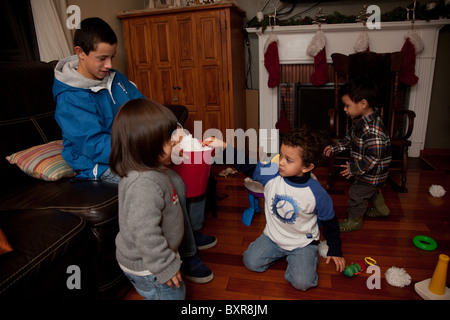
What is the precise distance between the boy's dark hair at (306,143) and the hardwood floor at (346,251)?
61cm

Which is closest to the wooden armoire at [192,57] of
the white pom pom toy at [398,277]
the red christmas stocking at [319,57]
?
the red christmas stocking at [319,57]

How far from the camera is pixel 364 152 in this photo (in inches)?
77.6

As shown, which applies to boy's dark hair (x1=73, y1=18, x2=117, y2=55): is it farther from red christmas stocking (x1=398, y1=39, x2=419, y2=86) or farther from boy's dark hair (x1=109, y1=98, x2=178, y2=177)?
red christmas stocking (x1=398, y1=39, x2=419, y2=86)

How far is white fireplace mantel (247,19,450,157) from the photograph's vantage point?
3.10 meters

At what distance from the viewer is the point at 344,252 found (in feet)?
5.75

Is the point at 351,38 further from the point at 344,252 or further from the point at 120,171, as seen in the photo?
the point at 120,171

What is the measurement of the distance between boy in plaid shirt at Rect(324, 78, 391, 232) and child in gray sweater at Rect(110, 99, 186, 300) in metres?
1.24

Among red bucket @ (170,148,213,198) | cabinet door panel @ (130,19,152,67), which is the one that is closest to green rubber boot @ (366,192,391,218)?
red bucket @ (170,148,213,198)

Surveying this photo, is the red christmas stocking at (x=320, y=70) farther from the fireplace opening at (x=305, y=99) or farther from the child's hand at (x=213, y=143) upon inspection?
the child's hand at (x=213, y=143)

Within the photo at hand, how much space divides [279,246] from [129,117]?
3.27 feet

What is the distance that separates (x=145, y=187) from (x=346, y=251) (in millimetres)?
1256

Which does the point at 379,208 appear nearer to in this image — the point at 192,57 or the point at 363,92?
the point at 363,92

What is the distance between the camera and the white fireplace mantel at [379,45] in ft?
10.2
